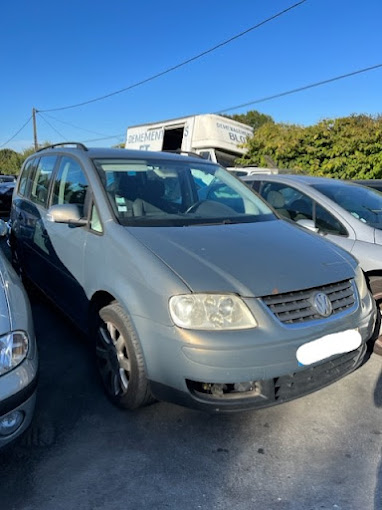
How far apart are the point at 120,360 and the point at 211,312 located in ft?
2.53

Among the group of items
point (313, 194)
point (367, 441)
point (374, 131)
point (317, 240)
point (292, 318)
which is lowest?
point (367, 441)

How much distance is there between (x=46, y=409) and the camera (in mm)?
2658

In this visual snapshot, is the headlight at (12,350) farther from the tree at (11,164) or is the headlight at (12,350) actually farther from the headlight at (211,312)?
the tree at (11,164)

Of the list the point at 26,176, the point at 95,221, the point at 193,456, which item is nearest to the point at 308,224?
the point at 95,221

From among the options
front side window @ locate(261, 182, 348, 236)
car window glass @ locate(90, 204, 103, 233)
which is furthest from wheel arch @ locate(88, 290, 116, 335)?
front side window @ locate(261, 182, 348, 236)

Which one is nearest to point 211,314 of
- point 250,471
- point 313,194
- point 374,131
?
point 250,471

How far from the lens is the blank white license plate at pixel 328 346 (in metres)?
2.21

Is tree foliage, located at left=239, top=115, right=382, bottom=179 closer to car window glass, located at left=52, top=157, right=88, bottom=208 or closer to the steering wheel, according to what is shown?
the steering wheel

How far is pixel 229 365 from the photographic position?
2076 mm

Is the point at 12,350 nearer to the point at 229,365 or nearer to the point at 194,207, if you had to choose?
the point at 229,365

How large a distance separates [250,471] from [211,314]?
863mm

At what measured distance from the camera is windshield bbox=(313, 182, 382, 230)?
391 cm

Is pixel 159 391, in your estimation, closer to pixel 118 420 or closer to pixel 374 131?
pixel 118 420

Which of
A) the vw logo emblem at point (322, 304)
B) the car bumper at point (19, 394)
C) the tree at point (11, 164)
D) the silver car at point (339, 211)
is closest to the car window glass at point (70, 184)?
the car bumper at point (19, 394)
